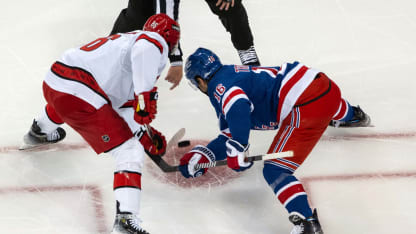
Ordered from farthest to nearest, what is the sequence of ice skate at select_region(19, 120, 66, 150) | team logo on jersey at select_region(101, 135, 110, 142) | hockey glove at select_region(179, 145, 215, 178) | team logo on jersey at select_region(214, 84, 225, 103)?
ice skate at select_region(19, 120, 66, 150) < hockey glove at select_region(179, 145, 215, 178) < team logo on jersey at select_region(214, 84, 225, 103) < team logo on jersey at select_region(101, 135, 110, 142)

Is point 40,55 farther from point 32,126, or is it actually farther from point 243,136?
point 243,136

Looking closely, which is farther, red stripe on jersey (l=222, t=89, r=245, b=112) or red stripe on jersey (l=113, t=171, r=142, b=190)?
red stripe on jersey (l=222, t=89, r=245, b=112)

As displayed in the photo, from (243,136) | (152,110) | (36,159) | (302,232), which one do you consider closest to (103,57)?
(152,110)

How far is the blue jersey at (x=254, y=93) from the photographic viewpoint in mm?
2643

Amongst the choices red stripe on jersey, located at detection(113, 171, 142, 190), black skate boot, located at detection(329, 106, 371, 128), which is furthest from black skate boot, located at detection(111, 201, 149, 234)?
black skate boot, located at detection(329, 106, 371, 128)

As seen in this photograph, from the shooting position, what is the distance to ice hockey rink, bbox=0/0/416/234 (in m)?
2.81

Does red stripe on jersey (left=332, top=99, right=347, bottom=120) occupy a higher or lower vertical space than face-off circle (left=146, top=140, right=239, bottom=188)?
higher

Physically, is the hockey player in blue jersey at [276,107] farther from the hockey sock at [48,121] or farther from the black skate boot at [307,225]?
the hockey sock at [48,121]

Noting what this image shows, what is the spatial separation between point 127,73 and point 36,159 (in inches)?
35.9

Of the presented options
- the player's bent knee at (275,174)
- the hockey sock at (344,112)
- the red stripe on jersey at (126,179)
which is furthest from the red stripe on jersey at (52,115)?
the hockey sock at (344,112)

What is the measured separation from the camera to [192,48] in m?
4.14

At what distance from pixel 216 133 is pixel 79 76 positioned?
40.9 inches

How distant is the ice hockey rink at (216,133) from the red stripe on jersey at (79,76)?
620mm

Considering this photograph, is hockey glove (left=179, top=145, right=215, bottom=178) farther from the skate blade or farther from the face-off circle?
the skate blade
